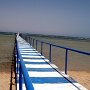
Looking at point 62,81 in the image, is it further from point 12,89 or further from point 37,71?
point 12,89

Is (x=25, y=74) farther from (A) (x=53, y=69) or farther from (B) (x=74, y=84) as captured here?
(A) (x=53, y=69)

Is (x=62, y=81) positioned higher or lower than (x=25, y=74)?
lower

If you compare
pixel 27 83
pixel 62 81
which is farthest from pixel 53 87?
pixel 27 83

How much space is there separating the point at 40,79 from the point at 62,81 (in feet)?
1.97

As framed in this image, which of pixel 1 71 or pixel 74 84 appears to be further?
pixel 1 71

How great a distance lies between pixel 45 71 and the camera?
9.45m

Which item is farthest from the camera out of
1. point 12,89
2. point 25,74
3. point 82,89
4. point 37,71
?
point 12,89

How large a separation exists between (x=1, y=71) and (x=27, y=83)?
13542 millimetres

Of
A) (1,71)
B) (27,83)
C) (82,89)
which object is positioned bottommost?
(1,71)

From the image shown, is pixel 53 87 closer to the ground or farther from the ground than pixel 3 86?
farther from the ground

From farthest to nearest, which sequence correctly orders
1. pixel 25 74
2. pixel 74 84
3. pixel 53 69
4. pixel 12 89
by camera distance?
1. pixel 12 89
2. pixel 53 69
3. pixel 74 84
4. pixel 25 74

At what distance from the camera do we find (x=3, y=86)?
39.0 feet

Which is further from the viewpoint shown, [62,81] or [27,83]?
[62,81]

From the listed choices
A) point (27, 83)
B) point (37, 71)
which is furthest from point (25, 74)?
point (37, 71)
